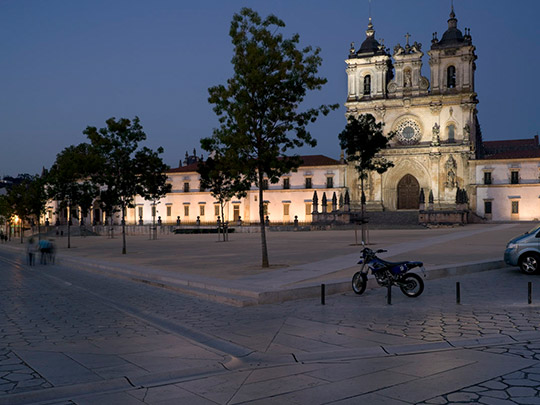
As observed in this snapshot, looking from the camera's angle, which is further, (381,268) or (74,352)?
(381,268)

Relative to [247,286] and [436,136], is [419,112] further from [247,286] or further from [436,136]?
[247,286]

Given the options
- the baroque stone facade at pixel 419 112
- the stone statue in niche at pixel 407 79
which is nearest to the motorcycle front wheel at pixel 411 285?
the baroque stone facade at pixel 419 112

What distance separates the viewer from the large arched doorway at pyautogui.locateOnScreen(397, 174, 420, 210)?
7062 centimetres

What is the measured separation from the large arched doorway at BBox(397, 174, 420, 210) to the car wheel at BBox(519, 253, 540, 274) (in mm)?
56615

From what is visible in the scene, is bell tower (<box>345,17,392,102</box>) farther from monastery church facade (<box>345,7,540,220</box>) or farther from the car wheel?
the car wheel

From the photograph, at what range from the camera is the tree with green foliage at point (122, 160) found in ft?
93.1

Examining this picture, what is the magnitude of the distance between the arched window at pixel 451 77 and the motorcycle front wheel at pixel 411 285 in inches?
2499

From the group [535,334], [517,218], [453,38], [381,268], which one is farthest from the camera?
[453,38]

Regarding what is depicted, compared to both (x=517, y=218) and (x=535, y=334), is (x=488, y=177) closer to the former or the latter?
(x=517, y=218)

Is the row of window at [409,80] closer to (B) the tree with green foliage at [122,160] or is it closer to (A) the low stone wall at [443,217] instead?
(A) the low stone wall at [443,217]

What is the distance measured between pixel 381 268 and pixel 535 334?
4126 millimetres

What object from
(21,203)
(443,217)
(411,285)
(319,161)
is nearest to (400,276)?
(411,285)

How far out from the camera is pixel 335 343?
7449 millimetres

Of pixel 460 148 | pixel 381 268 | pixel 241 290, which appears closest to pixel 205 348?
pixel 241 290
